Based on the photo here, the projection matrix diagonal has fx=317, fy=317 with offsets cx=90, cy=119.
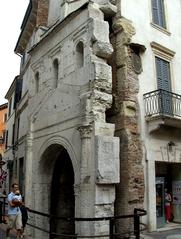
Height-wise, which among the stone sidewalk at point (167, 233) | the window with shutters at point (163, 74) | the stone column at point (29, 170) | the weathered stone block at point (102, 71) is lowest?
the stone sidewalk at point (167, 233)

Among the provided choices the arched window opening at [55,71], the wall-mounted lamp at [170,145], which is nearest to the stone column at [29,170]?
the arched window opening at [55,71]

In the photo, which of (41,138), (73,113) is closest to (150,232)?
(73,113)

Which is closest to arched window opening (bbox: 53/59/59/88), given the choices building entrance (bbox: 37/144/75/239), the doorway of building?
building entrance (bbox: 37/144/75/239)

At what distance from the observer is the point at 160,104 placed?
10.9 meters

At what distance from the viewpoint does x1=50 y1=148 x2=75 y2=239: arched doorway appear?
41.2 ft

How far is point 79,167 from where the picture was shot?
9742mm

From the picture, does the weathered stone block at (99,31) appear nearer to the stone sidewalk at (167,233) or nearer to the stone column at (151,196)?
the stone column at (151,196)

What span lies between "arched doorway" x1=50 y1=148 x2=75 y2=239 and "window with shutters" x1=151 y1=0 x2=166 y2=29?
257 inches

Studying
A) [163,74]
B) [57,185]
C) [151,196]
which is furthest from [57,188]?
[163,74]

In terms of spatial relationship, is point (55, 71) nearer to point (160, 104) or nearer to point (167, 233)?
point (160, 104)

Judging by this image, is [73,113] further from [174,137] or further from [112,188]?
[174,137]

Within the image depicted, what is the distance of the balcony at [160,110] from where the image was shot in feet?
35.1

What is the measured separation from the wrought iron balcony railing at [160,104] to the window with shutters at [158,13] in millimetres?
3280

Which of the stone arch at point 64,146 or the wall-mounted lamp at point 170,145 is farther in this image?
the wall-mounted lamp at point 170,145
